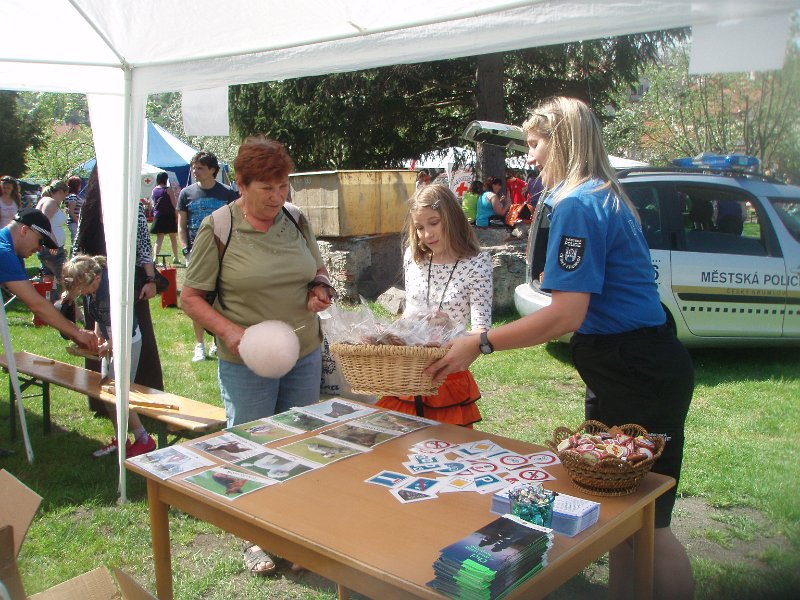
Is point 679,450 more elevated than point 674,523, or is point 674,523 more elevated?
point 679,450

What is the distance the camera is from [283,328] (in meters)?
2.62

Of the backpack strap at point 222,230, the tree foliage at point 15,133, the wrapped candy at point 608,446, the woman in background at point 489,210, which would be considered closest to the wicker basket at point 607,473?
the wrapped candy at point 608,446

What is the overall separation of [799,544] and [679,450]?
1063mm

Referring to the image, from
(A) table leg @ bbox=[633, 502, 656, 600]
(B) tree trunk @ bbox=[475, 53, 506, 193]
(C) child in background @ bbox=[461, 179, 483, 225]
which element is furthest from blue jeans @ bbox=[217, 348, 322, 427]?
(B) tree trunk @ bbox=[475, 53, 506, 193]

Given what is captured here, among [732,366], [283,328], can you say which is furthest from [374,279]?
[283,328]

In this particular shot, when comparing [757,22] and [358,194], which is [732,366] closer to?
[358,194]

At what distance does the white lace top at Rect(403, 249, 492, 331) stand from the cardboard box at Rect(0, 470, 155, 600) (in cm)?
141

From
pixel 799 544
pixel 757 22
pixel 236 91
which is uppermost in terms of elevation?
pixel 236 91

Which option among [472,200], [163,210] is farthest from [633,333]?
[163,210]

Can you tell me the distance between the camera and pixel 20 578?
190cm

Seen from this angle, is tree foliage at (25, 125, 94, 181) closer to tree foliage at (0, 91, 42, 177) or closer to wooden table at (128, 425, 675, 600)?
tree foliage at (0, 91, 42, 177)

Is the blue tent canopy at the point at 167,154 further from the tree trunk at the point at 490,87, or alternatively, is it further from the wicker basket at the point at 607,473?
the wicker basket at the point at 607,473

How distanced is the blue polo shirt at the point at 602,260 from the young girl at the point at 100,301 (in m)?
3.10

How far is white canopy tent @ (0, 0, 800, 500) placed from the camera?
7.22 feet
